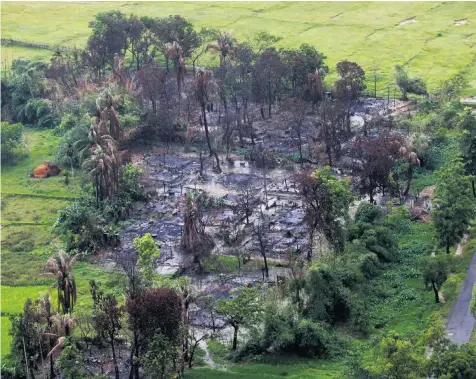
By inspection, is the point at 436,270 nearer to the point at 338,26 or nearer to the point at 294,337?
the point at 294,337

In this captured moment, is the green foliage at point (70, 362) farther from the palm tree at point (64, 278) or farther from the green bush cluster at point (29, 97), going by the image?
the green bush cluster at point (29, 97)

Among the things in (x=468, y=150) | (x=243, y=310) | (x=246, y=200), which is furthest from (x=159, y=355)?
(x=468, y=150)

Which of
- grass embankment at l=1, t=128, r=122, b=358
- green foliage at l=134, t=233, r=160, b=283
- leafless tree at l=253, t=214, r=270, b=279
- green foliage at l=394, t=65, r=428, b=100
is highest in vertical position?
green foliage at l=394, t=65, r=428, b=100

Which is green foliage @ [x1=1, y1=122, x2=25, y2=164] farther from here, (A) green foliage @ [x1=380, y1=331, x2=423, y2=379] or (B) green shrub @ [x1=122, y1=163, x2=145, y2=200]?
(A) green foliage @ [x1=380, y1=331, x2=423, y2=379]

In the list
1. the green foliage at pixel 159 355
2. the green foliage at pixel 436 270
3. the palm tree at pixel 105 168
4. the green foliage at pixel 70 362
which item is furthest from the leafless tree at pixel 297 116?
the green foliage at pixel 70 362

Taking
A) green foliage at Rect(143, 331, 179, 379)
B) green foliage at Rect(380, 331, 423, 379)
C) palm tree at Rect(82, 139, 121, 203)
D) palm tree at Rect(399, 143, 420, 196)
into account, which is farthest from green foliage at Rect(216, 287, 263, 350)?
palm tree at Rect(399, 143, 420, 196)

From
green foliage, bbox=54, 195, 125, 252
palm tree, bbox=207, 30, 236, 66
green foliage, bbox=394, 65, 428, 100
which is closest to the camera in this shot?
green foliage, bbox=54, 195, 125, 252

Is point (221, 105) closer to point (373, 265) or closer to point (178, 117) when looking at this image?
point (178, 117)

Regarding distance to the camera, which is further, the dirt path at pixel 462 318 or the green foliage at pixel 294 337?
the dirt path at pixel 462 318
